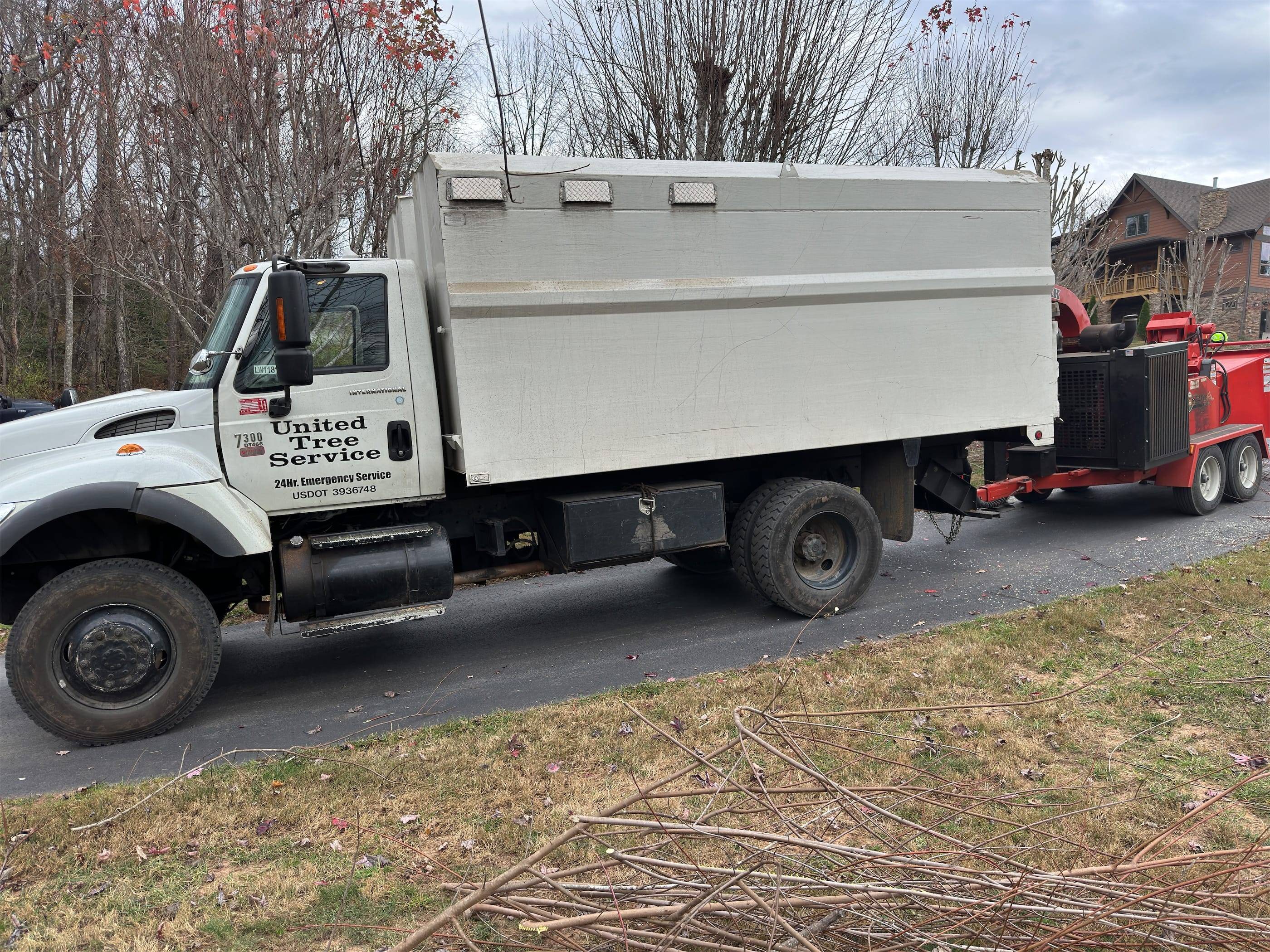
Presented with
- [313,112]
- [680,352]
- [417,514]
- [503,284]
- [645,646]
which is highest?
[313,112]

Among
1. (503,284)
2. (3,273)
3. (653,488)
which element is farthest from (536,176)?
(3,273)

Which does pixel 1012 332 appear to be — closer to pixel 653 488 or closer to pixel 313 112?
pixel 653 488

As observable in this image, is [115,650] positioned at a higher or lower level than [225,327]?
lower

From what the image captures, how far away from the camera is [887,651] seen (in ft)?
18.9

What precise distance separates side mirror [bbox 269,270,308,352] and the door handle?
0.86 metres

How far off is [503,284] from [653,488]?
1809 mm

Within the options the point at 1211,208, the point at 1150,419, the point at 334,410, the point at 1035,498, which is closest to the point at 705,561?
the point at 334,410

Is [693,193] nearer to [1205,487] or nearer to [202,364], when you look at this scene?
[202,364]

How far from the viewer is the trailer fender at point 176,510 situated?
4734 millimetres

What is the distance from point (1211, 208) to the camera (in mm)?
33562

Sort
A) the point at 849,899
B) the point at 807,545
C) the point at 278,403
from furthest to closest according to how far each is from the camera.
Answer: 1. the point at 807,545
2. the point at 278,403
3. the point at 849,899

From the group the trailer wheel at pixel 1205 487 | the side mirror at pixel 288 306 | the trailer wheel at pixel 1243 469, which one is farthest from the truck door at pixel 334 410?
the trailer wheel at pixel 1243 469

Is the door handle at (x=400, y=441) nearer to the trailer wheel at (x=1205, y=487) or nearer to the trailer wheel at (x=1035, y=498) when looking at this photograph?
the trailer wheel at (x=1035, y=498)

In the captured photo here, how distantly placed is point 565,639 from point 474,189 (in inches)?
130
